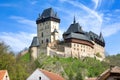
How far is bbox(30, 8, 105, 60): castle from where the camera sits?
445 feet

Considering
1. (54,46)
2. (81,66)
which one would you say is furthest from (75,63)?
(54,46)

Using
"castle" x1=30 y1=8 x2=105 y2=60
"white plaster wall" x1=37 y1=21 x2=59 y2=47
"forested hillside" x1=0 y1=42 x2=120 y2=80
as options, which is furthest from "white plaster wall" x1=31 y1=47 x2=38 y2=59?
"white plaster wall" x1=37 y1=21 x2=59 y2=47

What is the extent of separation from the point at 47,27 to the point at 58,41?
9606 millimetres

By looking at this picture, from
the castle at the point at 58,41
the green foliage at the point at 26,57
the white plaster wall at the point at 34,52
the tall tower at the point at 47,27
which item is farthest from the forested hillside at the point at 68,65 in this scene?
the tall tower at the point at 47,27

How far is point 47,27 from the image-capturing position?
148 meters

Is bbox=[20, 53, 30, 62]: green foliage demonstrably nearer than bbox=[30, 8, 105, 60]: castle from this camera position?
Yes

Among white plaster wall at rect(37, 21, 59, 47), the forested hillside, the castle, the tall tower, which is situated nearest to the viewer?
the forested hillside

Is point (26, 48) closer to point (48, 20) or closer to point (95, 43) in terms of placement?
point (48, 20)

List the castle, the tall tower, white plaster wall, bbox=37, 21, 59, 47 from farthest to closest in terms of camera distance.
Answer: white plaster wall, bbox=37, 21, 59, 47 → the tall tower → the castle

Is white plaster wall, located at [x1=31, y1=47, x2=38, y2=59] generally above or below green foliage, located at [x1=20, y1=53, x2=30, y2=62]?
above

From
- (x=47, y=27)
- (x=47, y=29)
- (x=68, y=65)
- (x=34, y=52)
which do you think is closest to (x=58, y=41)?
(x=47, y=29)

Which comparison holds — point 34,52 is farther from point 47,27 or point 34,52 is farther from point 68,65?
point 47,27

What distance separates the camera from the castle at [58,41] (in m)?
136

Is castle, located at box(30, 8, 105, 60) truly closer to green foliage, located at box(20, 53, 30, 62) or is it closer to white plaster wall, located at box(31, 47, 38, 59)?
white plaster wall, located at box(31, 47, 38, 59)
